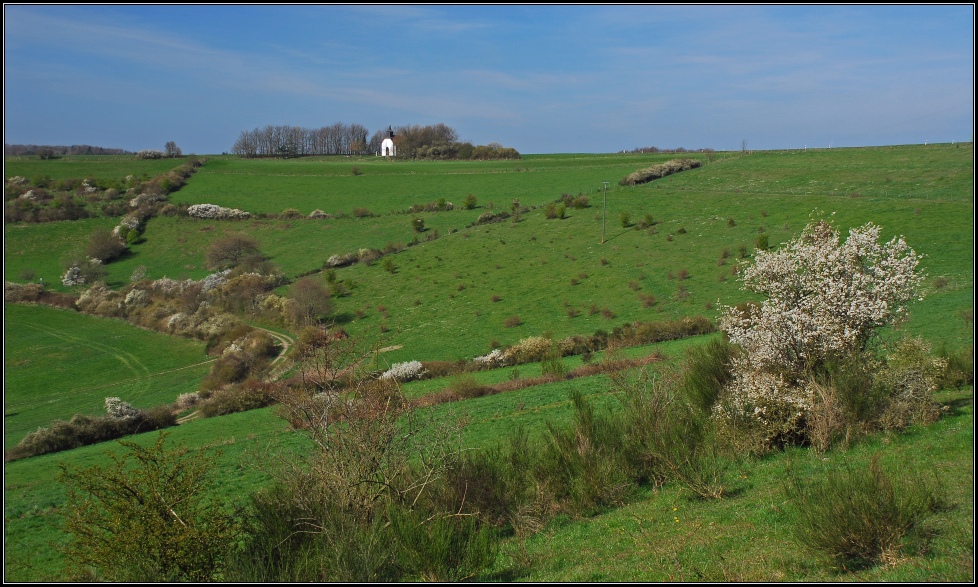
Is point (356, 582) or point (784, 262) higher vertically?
point (784, 262)

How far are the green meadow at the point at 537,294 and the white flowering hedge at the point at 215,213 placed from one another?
6.26ft

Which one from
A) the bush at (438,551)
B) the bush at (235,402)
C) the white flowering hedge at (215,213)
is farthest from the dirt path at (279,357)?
the white flowering hedge at (215,213)

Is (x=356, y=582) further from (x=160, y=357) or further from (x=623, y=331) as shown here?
(x=160, y=357)

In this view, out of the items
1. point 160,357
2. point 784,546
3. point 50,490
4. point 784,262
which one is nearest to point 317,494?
point 784,546

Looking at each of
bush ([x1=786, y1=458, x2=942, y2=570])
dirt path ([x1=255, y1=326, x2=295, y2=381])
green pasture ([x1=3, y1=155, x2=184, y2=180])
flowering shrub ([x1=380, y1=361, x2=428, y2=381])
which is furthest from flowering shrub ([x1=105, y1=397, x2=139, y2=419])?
green pasture ([x1=3, y1=155, x2=184, y2=180])

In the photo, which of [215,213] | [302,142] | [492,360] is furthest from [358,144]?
[492,360]

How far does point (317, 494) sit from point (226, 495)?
9.28 meters

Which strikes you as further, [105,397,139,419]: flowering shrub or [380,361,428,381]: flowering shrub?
[380,361,428,381]: flowering shrub

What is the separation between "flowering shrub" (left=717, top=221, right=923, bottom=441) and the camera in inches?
623

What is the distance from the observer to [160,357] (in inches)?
2092

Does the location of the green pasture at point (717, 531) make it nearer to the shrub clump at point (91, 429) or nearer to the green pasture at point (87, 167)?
the shrub clump at point (91, 429)

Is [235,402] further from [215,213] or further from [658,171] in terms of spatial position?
[658,171]

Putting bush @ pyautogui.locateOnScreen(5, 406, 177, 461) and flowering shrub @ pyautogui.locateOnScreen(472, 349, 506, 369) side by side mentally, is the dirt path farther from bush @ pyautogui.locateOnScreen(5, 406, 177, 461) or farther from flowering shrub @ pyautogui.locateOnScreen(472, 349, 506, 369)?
flowering shrub @ pyautogui.locateOnScreen(472, 349, 506, 369)

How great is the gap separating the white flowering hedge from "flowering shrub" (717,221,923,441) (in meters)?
81.5
